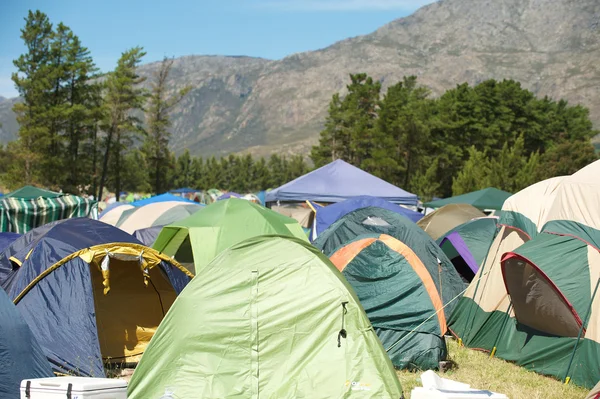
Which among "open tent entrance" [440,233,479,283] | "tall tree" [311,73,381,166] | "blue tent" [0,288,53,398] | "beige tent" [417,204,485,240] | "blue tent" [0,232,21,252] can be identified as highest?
"tall tree" [311,73,381,166]

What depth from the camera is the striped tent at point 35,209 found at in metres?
15.9

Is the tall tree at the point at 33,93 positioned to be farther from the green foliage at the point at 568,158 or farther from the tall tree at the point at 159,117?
the green foliage at the point at 568,158

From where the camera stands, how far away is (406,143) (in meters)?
43.8

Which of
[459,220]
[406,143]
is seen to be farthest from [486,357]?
[406,143]

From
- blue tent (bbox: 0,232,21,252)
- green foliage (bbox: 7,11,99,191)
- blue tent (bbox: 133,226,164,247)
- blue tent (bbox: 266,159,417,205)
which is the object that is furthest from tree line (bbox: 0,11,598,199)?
blue tent (bbox: 0,232,21,252)

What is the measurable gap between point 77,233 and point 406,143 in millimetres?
37994

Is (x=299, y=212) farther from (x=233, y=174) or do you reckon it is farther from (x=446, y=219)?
(x=233, y=174)

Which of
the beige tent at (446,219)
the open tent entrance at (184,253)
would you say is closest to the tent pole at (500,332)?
the beige tent at (446,219)

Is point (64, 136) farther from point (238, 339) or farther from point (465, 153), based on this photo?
point (238, 339)

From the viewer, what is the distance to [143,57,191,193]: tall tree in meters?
46.0

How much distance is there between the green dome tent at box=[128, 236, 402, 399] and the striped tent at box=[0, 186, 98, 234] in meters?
12.5

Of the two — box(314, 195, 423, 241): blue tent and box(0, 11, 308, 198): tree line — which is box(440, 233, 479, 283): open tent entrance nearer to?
box(314, 195, 423, 241): blue tent

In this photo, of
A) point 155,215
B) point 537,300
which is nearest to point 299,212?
point 155,215

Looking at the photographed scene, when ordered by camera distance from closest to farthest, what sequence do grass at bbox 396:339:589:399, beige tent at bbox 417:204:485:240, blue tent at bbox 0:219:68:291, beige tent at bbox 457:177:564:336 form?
grass at bbox 396:339:589:399
beige tent at bbox 457:177:564:336
blue tent at bbox 0:219:68:291
beige tent at bbox 417:204:485:240
